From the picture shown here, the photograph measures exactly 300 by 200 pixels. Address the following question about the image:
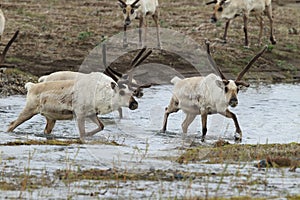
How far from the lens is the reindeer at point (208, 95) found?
14.5 metres

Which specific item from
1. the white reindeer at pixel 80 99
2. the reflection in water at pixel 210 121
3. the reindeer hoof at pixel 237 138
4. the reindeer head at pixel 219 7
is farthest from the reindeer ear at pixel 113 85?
the reindeer head at pixel 219 7

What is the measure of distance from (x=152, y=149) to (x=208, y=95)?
2436 millimetres

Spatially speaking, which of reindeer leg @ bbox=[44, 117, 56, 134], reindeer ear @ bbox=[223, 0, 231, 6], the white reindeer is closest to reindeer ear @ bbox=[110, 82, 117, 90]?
the white reindeer

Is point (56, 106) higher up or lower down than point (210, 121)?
lower down

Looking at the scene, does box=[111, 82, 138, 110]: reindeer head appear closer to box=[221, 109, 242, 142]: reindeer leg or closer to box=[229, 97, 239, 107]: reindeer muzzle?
box=[229, 97, 239, 107]: reindeer muzzle

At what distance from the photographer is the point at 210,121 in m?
17.4

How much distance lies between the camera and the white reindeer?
13758 millimetres

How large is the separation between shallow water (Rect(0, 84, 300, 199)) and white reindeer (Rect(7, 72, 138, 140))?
0.43m

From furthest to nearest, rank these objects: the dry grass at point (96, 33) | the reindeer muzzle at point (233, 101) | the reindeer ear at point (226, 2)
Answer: the reindeer ear at point (226, 2) < the dry grass at point (96, 33) < the reindeer muzzle at point (233, 101)

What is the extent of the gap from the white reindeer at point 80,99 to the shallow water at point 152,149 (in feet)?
1.42

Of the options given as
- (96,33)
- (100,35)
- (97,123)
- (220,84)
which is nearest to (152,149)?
(97,123)

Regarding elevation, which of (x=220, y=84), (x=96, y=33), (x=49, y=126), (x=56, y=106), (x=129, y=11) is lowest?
(x=49, y=126)

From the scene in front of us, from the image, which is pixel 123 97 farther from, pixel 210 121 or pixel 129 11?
pixel 129 11

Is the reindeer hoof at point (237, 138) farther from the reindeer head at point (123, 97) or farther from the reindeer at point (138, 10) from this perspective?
the reindeer at point (138, 10)
